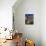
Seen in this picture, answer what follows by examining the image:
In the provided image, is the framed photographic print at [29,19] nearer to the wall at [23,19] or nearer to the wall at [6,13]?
the wall at [23,19]

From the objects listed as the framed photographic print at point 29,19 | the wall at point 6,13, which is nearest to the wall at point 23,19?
the framed photographic print at point 29,19

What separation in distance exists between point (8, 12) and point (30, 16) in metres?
1.43

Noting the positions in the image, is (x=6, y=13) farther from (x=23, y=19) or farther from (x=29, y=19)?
(x=29, y=19)

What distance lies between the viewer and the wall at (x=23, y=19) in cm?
515

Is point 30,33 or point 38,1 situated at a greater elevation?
point 38,1

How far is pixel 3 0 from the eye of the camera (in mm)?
4000

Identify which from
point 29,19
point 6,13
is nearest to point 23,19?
point 29,19

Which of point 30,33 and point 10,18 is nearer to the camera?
point 10,18

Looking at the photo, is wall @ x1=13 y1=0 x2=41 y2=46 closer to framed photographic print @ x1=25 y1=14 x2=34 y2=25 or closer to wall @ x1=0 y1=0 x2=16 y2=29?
framed photographic print @ x1=25 y1=14 x2=34 y2=25

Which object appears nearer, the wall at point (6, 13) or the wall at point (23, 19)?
the wall at point (6, 13)

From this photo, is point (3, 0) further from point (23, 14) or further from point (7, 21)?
point (23, 14)

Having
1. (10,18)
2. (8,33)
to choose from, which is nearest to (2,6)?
(10,18)

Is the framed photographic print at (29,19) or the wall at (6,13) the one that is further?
the framed photographic print at (29,19)

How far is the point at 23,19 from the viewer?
520 cm
